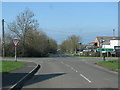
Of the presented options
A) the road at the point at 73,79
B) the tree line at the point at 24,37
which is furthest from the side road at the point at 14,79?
the tree line at the point at 24,37

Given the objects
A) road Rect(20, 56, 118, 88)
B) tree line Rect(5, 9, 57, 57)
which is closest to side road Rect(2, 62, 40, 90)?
road Rect(20, 56, 118, 88)

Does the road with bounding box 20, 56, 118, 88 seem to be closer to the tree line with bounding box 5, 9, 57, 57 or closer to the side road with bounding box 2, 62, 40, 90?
the side road with bounding box 2, 62, 40, 90

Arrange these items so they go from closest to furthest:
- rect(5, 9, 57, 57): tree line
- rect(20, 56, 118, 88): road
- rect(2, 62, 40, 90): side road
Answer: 1. rect(2, 62, 40, 90): side road
2. rect(20, 56, 118, 88): road
3. rect(5, 9, 57, 57): tree line

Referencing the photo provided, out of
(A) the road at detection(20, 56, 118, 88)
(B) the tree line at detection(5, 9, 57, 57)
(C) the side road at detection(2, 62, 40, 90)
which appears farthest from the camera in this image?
(B) the tree line at detection(5, 9, 57, 57)

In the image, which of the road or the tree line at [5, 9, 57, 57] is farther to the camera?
the tree line at [5, 9, 57, 57]

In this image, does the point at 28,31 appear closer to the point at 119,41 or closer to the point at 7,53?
the point at 7,53

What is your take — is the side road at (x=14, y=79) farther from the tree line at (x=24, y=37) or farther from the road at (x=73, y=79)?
the tree line at (x=24, y=37)

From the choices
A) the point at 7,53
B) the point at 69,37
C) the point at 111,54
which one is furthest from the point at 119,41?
the point at 69,37

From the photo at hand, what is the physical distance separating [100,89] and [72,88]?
1.23m

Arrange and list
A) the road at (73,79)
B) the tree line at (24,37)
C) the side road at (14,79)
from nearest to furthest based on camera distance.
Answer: the side road at (14,79) → the road at (73,79) → the tree line at (24,37)

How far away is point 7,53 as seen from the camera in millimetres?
62281

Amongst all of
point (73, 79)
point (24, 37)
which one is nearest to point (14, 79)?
point (73, 79)

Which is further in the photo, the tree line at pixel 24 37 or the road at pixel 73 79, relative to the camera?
the tree line at pixel 24 37

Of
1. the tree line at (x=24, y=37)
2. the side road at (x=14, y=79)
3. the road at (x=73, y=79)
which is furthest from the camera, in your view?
the tree line at (x=24, y=37)
